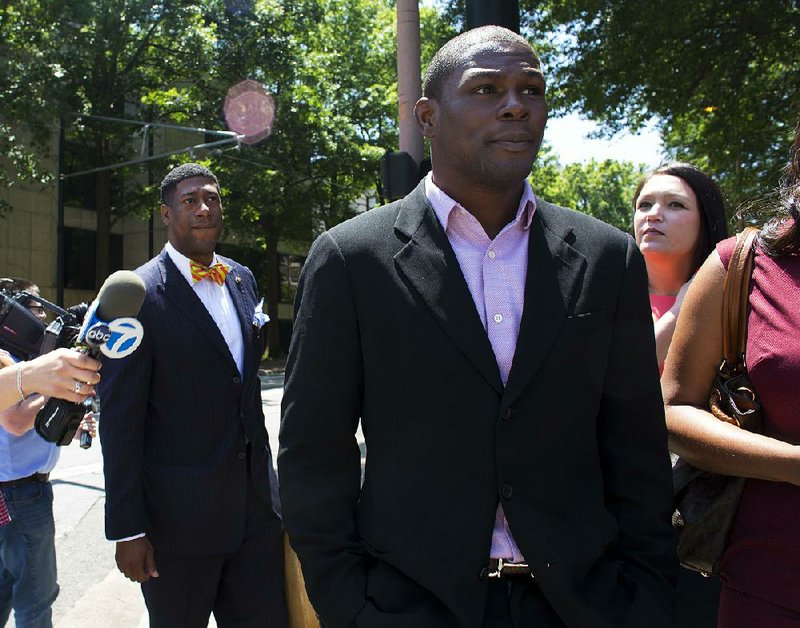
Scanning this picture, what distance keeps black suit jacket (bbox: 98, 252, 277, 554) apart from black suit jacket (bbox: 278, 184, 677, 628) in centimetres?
135

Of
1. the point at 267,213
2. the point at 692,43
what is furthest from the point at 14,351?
the point at 267,213

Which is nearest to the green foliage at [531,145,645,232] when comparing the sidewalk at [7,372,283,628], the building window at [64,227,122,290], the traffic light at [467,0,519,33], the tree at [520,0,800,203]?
the building window at [64,227,122,290]

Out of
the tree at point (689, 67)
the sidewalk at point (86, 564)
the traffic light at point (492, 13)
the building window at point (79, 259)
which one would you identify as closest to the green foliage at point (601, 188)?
the building window at point (79, 259)

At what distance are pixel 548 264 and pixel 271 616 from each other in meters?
2.11

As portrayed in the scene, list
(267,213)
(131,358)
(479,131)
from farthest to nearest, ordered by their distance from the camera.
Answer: (267,213) → (131,358) → (479,131)

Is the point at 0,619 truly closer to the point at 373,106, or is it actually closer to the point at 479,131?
the point at 479,131

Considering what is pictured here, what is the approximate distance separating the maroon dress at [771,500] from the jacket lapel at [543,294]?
0.50 meters

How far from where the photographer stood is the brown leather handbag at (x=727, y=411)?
6.82 feet

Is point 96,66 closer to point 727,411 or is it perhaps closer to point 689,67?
point 689,67

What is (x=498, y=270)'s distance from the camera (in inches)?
78.0

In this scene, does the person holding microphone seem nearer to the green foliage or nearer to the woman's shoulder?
the woman's shoulder

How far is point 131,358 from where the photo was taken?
3.18m

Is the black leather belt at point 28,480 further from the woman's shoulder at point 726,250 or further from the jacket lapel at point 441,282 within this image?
the woman's shoulder at point 726,250

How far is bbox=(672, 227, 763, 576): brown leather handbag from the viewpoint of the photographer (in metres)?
2.08
